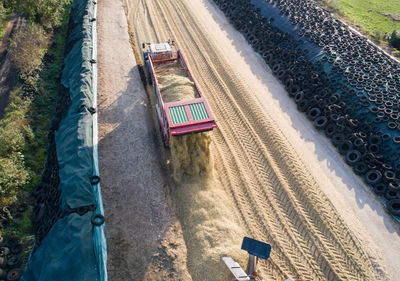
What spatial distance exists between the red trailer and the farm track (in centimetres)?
238

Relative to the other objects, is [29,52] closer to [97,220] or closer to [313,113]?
[97,220]

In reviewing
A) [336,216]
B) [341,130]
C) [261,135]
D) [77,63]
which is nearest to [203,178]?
[261,135]

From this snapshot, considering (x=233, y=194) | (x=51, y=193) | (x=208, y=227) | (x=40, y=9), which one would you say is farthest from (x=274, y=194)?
(x=40, y=9)

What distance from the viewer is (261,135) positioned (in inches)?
498

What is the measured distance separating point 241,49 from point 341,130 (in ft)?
32.2

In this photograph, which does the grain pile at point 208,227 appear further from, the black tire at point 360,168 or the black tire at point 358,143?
the black tire at point 358,143

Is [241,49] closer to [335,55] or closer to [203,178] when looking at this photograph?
[335,55]

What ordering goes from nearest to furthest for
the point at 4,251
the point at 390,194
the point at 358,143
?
the point at 4,251 → the point at 390,194 → the point at 358,143

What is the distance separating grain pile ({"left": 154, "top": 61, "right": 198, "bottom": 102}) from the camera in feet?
36.7

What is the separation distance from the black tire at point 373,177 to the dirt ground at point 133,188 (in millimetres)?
8681

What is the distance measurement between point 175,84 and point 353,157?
9.26 meters

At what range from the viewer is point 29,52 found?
15.6 meters

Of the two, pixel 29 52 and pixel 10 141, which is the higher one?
pixel 29 52

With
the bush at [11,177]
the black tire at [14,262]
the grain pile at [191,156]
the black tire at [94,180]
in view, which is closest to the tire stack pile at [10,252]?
the black tire at [14,262]
